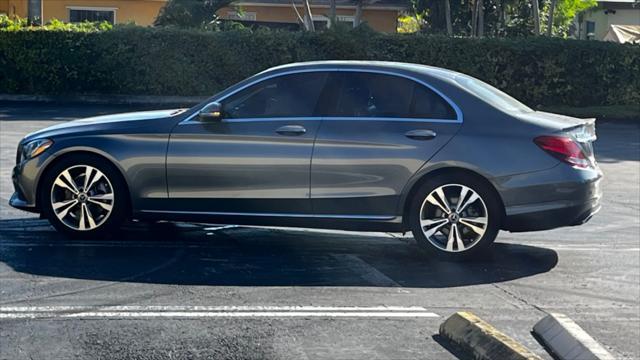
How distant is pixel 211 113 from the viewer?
8414mm

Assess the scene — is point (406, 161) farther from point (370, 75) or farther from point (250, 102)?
point (250, 102)

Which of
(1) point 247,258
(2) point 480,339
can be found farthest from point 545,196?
(2) point 480,339

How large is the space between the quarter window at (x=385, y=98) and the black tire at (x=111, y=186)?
1884 millimetres

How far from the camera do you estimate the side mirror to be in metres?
8.41

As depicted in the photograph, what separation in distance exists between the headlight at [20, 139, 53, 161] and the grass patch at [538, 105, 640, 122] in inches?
693

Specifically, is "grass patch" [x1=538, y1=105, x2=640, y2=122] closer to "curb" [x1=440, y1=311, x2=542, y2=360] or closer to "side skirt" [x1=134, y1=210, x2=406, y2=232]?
"side skirt" [x1=134, y1=210, x2=406, y2=232]

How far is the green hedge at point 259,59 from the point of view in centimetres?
2441

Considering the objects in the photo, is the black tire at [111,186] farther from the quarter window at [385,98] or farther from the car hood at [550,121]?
the car hood at [550,121]

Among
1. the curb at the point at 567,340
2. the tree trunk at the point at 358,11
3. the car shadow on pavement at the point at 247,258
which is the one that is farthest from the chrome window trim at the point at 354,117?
the tree trunk at the point at 358,11

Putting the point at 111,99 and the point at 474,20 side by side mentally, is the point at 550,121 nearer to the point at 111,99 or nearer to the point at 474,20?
the point at 111,99

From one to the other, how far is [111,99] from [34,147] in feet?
53.8

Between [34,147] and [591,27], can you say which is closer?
[34,147]

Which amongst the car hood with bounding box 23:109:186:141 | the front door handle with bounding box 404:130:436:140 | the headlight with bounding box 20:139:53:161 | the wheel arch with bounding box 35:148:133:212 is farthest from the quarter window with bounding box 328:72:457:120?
the headlight with bounding box 20:139:53:161

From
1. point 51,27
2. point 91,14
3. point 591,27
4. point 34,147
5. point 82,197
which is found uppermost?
point 591,27
